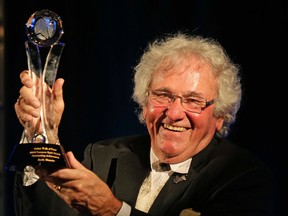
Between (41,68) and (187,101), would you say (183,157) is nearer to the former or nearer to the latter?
(187,101)

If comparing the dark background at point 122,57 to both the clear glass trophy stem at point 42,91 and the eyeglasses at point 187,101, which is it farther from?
the clear glass trophy stem at point 42,91

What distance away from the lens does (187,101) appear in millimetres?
1945

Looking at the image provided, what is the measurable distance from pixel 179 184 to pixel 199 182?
0.22 feet

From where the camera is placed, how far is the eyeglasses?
194 centimetres

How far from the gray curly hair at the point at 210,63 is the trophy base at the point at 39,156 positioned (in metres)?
0.57

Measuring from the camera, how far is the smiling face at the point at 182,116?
1.93m

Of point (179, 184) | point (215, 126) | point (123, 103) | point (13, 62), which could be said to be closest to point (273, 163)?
point (215, 126)

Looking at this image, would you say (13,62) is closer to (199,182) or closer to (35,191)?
(35,191)

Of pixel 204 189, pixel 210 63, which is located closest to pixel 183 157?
pixel 204 189

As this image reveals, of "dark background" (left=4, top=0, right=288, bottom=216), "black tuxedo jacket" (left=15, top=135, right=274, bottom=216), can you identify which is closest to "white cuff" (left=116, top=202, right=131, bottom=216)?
"black tuxedo jacket" (left=15, top=135, right=274, bottom=216)

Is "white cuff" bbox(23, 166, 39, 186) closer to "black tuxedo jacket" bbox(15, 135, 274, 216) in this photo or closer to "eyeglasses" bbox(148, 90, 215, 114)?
"black tuxedo jacket" bbox(15, 135, 274, 216)

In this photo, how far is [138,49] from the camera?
2.50 m

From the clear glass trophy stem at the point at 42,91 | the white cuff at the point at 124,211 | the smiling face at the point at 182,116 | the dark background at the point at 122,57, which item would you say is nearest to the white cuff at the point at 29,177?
the clear glass trophy stem at the point at 42,91

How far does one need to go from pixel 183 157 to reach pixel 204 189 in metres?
0.14
